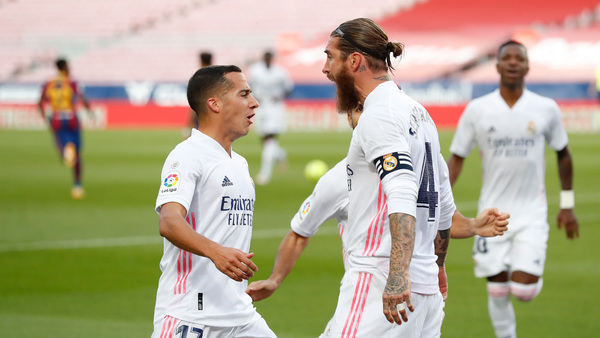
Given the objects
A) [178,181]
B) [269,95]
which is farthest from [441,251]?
[269,95]

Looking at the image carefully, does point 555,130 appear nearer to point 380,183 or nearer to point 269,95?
point 380,183

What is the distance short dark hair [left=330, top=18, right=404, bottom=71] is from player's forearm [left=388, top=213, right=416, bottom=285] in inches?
30.3

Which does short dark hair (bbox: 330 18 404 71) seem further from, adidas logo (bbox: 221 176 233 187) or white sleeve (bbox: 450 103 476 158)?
white sleeve (bbox: 450 103 476 158)

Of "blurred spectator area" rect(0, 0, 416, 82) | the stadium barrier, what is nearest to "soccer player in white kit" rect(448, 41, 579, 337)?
the stadium barrier

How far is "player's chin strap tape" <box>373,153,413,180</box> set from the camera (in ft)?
13.9

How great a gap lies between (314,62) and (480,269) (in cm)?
4022

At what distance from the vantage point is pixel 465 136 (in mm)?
8156

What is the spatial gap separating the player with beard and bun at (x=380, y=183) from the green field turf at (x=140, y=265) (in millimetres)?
3743

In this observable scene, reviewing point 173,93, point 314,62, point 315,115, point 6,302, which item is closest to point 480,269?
point 6,302

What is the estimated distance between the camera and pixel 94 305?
920 cm

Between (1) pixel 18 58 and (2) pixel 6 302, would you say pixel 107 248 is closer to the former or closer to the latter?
(2) pixel 6 302

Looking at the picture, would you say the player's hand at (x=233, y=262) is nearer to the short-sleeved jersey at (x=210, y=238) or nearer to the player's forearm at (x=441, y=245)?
the short-sleeved jersey at (x=210, y=238)

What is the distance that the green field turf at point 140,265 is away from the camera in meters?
8.58

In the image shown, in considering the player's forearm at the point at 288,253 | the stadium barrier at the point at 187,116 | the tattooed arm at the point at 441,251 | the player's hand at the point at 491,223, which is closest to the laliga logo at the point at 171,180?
the player's forearm at the point at 288,253
